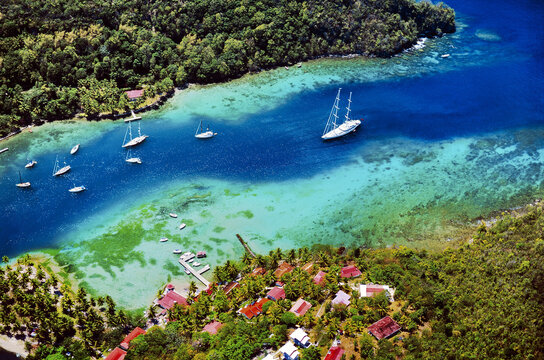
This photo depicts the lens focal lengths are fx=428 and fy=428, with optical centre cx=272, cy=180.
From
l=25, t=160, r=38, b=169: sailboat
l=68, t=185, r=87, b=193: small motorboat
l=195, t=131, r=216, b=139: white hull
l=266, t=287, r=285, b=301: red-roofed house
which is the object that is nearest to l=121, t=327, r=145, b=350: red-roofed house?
l=266, t=287, r=285, b=301: red-roofed house

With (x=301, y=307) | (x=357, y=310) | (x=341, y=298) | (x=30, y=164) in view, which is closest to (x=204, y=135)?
(x=30, y=164)

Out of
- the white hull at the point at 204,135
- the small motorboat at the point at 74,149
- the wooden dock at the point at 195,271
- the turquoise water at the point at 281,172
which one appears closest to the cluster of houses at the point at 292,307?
the wooden dock at the point at 195,271

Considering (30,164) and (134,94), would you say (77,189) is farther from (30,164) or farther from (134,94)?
(134,94)

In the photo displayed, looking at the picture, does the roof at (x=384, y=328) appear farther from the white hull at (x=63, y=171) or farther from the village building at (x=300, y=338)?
the white hull at (x=63, y=171)

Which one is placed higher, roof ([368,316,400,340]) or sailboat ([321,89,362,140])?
sailboat ([321,89,362,140])

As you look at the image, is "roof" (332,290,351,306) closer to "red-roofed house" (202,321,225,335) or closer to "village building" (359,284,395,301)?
"village building" (359,284,395,301)
